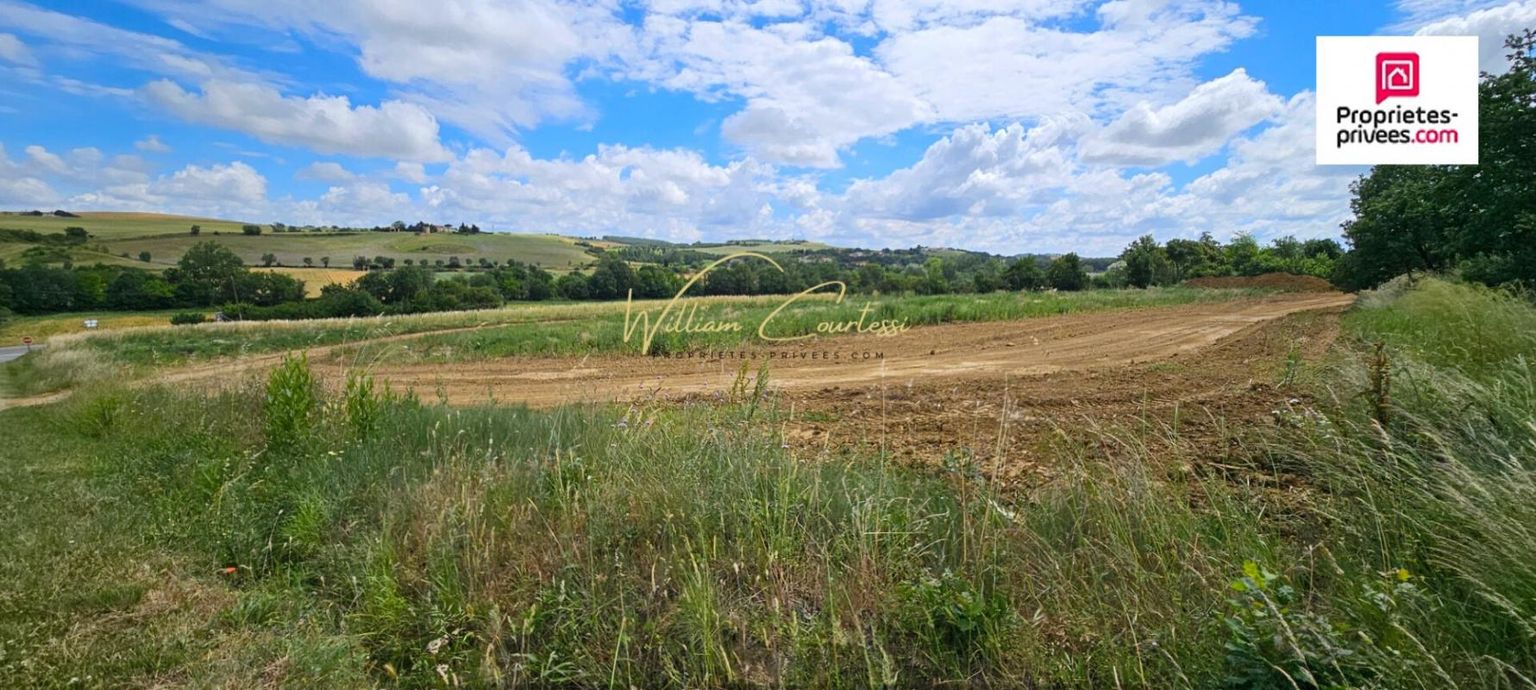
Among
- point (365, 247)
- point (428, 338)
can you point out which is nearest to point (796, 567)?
point (428, 338)

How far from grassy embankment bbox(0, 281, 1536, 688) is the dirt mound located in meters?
59.0

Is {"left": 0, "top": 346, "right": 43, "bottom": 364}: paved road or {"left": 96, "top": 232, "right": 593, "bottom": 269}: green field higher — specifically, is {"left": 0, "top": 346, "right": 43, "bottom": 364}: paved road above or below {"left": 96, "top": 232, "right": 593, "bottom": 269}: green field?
below

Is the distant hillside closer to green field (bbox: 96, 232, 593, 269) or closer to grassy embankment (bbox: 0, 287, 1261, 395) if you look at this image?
green field (bbox: 96, 232, 593, 269)

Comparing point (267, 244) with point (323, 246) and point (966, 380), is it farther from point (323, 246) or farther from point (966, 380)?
point (966, 380)

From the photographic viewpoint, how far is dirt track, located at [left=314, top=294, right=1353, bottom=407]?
11.8 metres

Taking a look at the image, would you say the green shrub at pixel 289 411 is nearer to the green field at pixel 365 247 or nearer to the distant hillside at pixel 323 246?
the distant hillside at pixel 323 246

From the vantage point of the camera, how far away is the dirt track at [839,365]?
11.8m

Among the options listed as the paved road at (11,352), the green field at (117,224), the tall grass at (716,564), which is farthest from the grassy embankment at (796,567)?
the green field at (117,224)

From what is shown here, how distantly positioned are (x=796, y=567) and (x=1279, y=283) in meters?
65.6

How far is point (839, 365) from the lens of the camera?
1433 cm

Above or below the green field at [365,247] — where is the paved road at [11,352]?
below

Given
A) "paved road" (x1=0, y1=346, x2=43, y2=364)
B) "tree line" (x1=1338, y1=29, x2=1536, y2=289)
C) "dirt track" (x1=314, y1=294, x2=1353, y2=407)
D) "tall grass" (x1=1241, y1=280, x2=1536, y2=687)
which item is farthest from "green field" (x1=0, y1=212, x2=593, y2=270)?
"tall grass" (x1=1241, y1=280, x2=1536, y2=687)

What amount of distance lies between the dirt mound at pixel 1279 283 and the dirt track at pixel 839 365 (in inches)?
1602

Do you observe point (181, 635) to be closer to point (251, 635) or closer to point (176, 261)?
point (251, 635)
